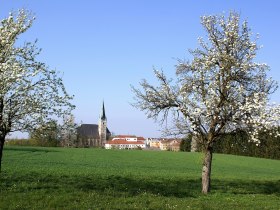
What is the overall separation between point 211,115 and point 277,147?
74.0m

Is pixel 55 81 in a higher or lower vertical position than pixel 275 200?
higher

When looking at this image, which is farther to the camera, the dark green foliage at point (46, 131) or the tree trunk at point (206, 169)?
the tree trunk at point (206, 169)

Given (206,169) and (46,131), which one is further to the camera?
(206,169)

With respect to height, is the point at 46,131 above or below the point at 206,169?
above

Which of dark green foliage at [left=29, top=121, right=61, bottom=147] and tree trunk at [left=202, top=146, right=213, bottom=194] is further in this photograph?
tree trunk at [left=202, top=146, right=213, bottom=194]

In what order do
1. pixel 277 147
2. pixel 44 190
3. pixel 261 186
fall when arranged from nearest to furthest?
pixel 44 190 < pixel 261 186 < pixel 277 147

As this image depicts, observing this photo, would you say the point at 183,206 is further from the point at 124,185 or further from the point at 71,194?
the point at 124,185

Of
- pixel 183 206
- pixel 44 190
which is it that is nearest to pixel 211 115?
pixel 183 206

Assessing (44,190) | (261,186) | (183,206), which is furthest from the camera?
(261,186)


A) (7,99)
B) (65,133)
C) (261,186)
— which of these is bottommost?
(261,186)

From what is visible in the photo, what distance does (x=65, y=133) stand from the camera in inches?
816

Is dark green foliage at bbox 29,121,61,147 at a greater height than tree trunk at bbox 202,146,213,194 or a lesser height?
greater

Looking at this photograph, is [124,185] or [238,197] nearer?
[238,197]

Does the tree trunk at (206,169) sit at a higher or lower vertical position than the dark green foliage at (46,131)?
lower
